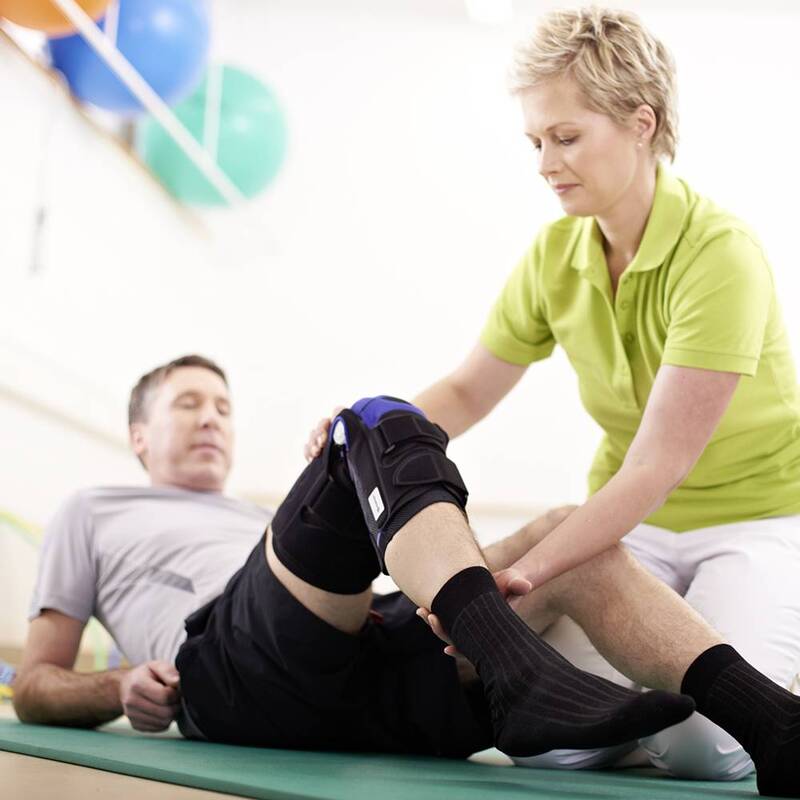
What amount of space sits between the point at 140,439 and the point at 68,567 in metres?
0.50

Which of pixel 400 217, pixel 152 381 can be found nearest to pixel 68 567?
pixel 152 381

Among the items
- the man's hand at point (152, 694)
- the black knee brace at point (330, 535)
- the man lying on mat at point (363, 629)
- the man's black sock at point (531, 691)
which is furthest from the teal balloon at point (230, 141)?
the man's black sock at point (531, 691)

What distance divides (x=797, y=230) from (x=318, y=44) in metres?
2.28

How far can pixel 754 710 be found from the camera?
3.85ft

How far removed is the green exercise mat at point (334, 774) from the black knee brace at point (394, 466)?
0.80ft

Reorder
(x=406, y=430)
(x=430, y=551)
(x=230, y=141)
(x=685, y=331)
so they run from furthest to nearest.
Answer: (x=230, y=141) → (x=685, y=331) → (x=406, y=430) → (x=430, y=551)

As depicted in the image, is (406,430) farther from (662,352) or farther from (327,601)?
(662,352)

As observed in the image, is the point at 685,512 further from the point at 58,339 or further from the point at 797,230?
the point at 797,230

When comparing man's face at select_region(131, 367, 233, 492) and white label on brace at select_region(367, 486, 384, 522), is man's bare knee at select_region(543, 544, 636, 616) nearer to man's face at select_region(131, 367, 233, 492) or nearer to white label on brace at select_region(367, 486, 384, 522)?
white label on brace at select_region(367, 486, 384, 522)

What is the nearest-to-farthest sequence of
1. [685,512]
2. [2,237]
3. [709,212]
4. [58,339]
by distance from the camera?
[709,212]
[685,512]
[2,237]
[58,339]

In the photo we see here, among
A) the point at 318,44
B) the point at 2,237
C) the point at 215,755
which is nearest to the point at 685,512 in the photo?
the point at 215,755

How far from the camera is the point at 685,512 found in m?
1.86

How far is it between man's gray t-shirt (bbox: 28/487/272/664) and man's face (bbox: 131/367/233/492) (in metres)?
0.21

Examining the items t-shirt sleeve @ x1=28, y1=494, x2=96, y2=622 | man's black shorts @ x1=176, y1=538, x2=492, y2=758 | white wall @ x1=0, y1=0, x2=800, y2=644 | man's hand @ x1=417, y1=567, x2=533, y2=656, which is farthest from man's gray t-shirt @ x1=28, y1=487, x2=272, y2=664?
white wall @ x1=0, y1=0, x2=800, y2=644
